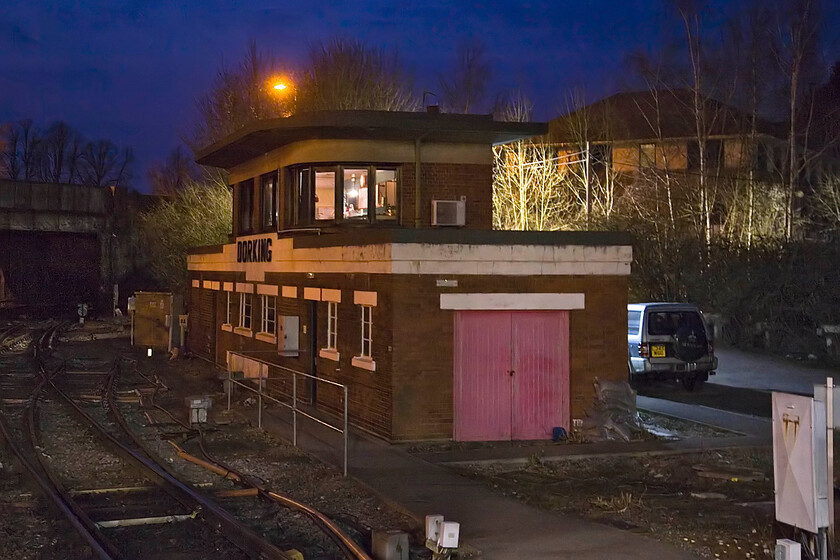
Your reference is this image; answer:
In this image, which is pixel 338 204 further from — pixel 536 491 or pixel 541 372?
pixel 536 491

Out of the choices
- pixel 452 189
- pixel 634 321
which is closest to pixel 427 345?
pixel 452 189

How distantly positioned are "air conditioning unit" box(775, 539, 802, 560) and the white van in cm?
1315

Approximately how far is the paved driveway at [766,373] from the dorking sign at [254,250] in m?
12.0

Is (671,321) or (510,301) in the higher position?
(510,301)

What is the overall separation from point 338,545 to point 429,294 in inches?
247

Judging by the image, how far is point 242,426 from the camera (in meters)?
16.5

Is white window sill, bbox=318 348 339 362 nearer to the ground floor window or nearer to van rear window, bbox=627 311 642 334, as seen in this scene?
the ground floor window

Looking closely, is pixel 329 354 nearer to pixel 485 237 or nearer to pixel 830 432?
pixel 485 237

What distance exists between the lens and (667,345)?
67.0ft

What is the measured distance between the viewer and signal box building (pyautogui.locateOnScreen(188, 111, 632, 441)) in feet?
47.1

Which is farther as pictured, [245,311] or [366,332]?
[245,311]

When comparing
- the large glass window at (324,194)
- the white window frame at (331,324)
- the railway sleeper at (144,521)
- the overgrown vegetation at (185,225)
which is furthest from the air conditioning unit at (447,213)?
the overgrown vegetation at (185,225)

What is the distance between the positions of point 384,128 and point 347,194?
1.64 m

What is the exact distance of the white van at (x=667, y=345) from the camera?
2038 centimetres
